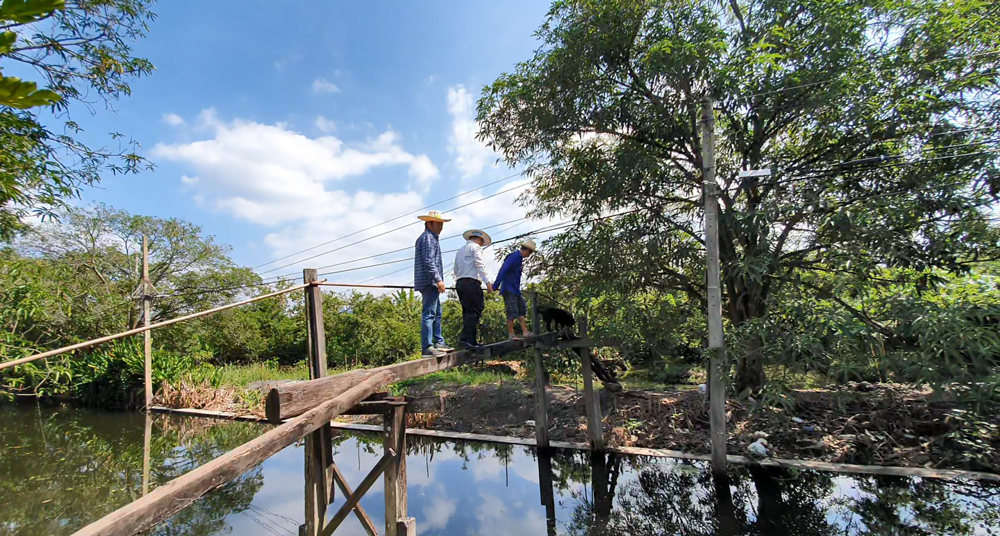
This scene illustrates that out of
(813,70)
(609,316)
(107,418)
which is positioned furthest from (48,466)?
(813,70)

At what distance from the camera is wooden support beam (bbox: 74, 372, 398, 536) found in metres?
1.43

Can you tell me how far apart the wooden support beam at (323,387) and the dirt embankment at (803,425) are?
2912 mm

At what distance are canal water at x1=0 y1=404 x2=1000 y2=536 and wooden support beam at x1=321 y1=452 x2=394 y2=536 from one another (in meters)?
1.58

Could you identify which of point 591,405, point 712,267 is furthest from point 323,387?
point 591,405

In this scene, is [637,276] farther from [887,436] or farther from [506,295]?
[887,436]

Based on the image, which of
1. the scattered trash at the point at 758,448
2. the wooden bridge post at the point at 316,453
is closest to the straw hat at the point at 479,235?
the wooden bridge post at the point at 316,453

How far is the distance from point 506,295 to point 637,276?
2122 mm

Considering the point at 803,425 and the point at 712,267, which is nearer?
the point at 712,267

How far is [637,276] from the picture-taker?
20.8 feet

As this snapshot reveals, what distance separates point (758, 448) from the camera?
604 cm

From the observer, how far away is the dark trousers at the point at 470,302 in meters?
4.20

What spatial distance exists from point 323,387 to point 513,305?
9.01 feet

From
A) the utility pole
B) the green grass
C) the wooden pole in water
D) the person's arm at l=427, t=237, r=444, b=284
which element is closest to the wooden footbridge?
the person's arm at l=427, t=237, r=444, b=284

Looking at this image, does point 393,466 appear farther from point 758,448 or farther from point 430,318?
point 758,448
